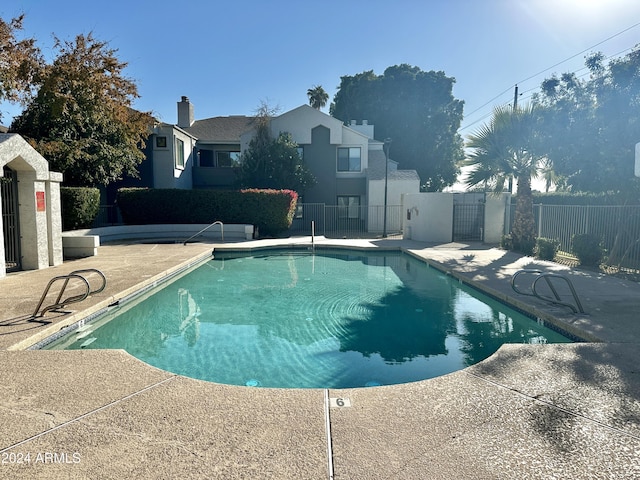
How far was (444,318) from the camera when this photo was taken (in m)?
7.89

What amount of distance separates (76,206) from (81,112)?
19.7 ft

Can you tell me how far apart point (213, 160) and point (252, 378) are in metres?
26.2

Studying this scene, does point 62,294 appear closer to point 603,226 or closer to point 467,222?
point 603,226

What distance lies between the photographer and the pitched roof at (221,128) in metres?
28.7

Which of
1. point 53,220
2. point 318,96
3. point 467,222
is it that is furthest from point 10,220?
point 318,96

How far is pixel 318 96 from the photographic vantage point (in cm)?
5309

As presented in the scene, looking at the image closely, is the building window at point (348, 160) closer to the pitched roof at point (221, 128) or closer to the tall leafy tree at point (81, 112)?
the pitched roof at point (221, 128)

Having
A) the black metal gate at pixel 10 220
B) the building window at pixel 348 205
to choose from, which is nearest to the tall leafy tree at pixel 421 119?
the building window at pixel 348 205

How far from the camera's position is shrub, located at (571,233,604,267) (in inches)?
464

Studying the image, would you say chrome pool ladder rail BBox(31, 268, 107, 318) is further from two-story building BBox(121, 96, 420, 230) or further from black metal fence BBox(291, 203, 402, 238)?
two-story building BBox(121, 96, 420, 230)

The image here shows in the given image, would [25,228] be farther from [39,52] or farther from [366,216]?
[366,216]

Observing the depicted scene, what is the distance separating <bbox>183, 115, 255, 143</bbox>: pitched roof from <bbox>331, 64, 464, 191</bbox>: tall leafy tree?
657 inches

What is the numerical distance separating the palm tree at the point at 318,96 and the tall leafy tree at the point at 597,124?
4250 cm

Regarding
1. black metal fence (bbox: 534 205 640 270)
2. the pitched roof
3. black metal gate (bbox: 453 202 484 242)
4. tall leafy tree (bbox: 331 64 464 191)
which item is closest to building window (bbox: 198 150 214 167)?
the pitched roof
